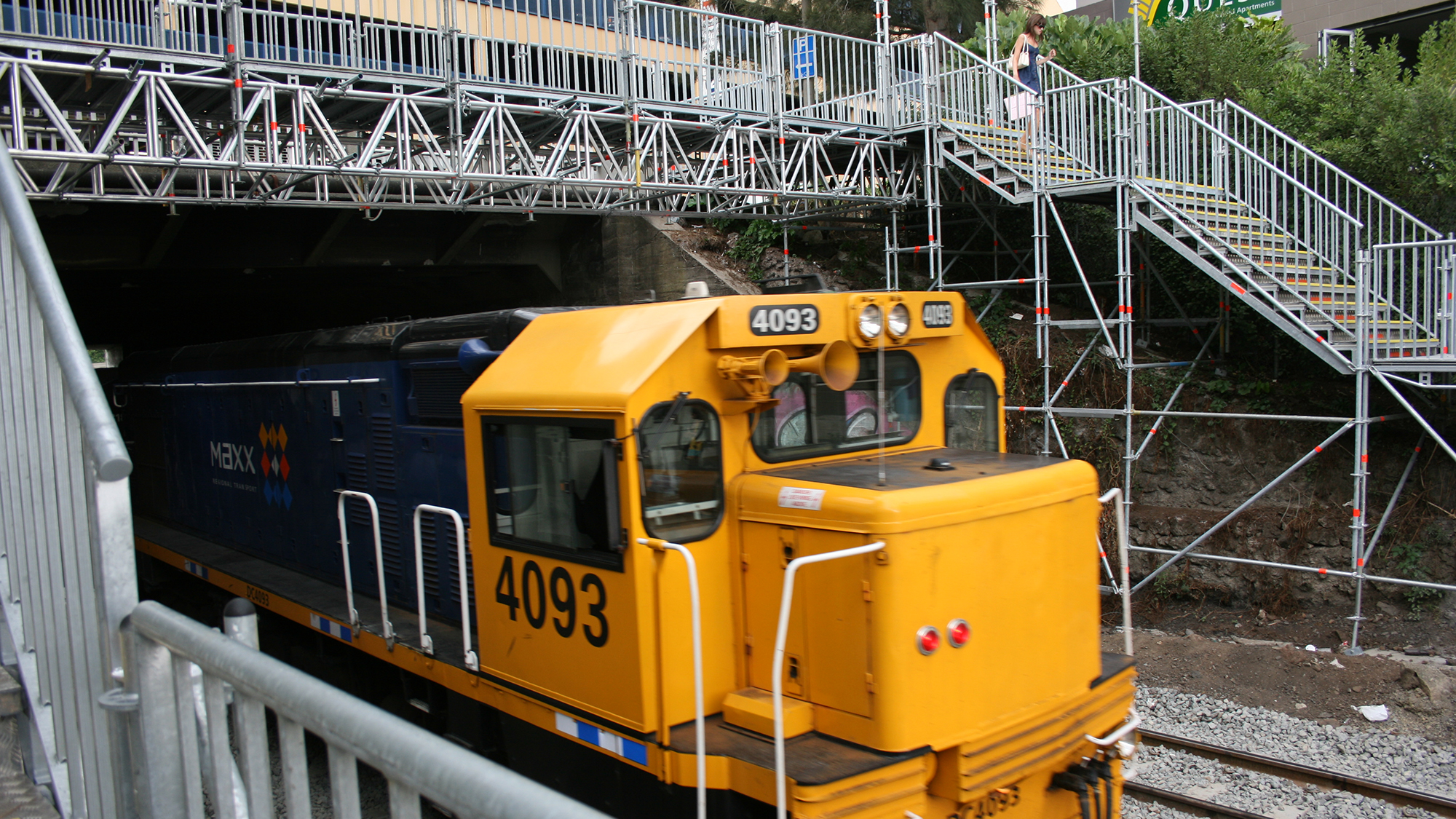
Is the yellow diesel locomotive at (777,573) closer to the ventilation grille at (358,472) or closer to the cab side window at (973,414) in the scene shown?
the cab side window at (973,414)

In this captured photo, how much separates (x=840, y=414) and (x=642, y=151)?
26.9 feet

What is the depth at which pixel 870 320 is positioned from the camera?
4582 mm

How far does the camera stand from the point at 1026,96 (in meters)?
12.4

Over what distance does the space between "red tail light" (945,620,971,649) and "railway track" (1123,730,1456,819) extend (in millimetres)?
3045

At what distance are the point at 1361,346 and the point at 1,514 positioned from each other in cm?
982

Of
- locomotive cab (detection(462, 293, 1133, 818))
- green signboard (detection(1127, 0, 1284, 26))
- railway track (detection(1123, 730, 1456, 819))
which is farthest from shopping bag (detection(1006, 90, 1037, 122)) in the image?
locomotive cab (detection(462, 293, 1133, 818))

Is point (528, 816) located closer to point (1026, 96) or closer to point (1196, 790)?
point (1196, 790)

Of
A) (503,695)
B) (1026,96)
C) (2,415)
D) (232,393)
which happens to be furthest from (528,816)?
(1026,96)

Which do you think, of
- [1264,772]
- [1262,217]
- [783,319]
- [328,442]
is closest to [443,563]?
[328,442]

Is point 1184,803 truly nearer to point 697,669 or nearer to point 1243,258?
point 697,669

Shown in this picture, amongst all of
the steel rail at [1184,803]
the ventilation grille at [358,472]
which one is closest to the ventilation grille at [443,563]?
the ventilation grille at [358,472]

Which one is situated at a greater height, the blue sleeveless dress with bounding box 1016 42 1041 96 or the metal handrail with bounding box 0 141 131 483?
the blue sleeveless dress with bounding box 1016 42 1041 96

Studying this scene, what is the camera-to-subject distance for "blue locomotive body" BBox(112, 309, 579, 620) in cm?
593

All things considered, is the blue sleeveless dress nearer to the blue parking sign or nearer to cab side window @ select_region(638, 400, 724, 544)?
the blue parking sign
